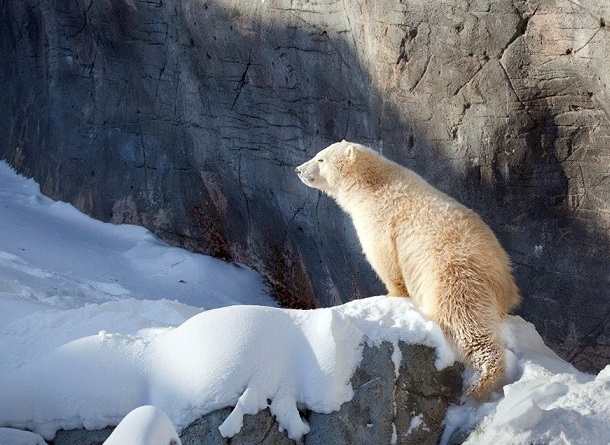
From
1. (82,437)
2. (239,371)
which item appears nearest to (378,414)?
(239,371)

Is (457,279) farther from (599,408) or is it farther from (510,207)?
(510,207)

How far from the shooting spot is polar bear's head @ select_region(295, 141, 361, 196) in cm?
636

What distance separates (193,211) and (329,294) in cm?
221

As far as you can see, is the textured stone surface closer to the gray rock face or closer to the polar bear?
the polar bear

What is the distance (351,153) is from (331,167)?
0.66 ft

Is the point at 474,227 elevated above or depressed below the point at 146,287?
above

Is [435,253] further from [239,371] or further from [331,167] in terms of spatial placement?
[239,371]

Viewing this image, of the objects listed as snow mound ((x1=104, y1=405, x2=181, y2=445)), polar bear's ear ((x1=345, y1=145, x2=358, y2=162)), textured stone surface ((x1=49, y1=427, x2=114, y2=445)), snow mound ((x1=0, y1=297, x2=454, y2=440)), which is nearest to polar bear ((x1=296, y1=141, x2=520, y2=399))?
polar bear's ear ((x1=345, y1=145, x2=358, y2=162))

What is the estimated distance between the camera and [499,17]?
22.5 ft

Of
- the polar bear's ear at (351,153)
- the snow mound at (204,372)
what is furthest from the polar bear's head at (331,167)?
the snow mound at (204,372)

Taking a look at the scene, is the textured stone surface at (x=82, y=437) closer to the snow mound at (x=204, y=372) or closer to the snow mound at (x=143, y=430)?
the snow mound at (x=204, y=372)

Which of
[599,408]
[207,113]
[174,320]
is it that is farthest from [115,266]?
[599,408]

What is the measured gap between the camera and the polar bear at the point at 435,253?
5109 mm

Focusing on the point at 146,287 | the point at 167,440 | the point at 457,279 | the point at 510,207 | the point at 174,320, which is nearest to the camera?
the point at 167,440
